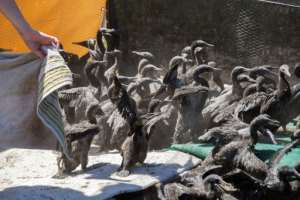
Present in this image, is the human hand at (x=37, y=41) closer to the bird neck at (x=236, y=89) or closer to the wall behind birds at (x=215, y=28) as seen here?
the bird neck at (x=236, y=89)

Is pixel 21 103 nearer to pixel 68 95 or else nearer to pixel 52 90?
pixel 52 90

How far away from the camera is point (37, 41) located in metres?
5.29

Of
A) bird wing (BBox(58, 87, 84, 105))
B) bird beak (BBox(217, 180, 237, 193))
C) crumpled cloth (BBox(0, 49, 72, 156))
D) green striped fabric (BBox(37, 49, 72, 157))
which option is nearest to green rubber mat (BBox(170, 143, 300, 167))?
bird beak (BBox(217, 180, 237, 193))

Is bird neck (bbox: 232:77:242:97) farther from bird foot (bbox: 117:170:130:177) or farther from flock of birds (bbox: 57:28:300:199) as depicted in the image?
bird foot (bbox: 117:170:130:177)

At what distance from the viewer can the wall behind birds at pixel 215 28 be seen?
10273mm

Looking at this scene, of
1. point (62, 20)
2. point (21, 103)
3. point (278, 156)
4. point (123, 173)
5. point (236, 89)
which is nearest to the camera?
point (21, 103)

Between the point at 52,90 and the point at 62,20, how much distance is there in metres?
6.04

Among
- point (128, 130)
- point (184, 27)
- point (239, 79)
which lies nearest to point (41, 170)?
point (128, 130)

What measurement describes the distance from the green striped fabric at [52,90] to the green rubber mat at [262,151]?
97.4 inches

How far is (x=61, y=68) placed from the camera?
5.28 metres

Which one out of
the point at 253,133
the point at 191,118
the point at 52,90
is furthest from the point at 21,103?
the point at 191,118

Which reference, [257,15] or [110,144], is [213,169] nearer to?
[110,144]

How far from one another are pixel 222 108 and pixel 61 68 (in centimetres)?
342

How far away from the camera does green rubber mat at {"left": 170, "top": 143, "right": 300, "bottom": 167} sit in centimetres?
684
